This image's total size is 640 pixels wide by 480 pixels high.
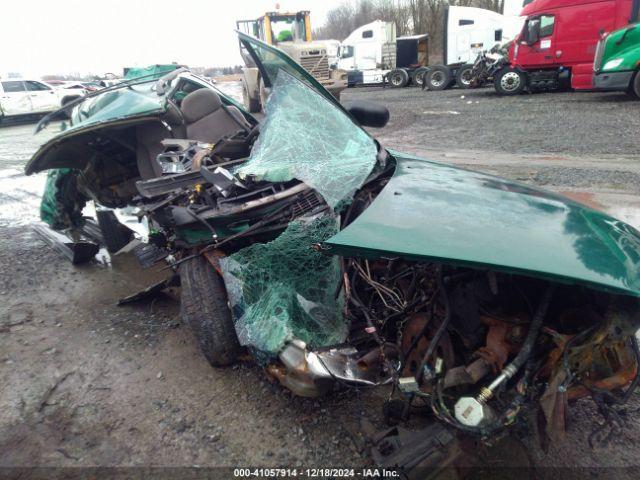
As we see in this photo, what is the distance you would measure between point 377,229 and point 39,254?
4.35m

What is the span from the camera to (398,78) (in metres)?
20.8

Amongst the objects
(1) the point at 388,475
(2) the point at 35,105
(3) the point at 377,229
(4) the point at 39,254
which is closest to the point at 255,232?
(3) the point at 377,229

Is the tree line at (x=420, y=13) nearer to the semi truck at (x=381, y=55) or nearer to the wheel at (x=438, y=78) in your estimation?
the semi truck at (x=381, y=55)

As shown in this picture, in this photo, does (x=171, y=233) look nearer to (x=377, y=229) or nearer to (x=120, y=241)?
(x=377, y=229)

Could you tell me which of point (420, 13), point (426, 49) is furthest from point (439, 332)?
point (420, 13)

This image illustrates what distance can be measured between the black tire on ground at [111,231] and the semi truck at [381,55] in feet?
61.5

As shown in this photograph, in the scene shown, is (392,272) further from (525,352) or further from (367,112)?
(367,112)

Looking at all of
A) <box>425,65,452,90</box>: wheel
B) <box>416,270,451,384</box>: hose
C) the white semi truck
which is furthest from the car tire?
<box>416,270,451,384</box>: hose

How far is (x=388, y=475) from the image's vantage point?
161 cm

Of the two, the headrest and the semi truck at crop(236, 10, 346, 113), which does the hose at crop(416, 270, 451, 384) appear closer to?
the headrest

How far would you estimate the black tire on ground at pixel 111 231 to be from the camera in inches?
175

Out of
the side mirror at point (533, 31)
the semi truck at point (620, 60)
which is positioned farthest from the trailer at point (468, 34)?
the semi truck at point (620, 60)

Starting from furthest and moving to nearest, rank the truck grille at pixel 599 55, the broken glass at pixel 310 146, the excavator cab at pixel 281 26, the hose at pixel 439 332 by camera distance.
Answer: the excavator cab at pixel 281 26
the truck grille at pixel 599 55
the broken glass at pixel 310 146
the hose at pixel 439 332

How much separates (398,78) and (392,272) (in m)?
20.6
